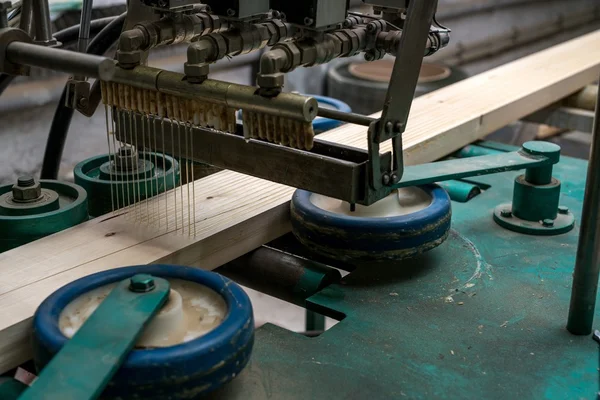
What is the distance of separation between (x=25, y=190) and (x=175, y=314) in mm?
389

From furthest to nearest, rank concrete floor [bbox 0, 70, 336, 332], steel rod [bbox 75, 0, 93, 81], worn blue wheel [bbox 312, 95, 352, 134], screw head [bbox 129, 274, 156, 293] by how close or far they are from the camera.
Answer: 1. concrete floor [bbox 0, 70, 336, 332]
2. worn blue wheel [bbox 312, 95, 352, 134]
3. steel rod [bbox 75, 0, 93, 81]
4. screw head [bbox 129, 274, 156, 293]

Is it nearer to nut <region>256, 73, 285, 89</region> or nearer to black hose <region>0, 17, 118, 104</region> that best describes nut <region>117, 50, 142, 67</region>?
nut <region>256, 73, 285, 89</region>

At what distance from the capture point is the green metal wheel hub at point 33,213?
1003 mm

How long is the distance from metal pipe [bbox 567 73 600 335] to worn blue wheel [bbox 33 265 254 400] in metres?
0.39

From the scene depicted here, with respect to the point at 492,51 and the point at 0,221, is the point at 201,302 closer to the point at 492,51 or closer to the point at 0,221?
the point at 0,221

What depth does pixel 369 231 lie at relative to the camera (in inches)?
38.6

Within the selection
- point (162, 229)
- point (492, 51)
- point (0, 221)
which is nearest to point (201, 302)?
point (162, 229)

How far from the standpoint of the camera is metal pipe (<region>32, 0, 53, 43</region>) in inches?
36.3

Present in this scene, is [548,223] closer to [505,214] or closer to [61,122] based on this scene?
[505,214]

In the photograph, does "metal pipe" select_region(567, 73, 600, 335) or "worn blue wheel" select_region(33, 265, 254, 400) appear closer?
"worn blue wheel" select_region(33, 265, 254, 400)

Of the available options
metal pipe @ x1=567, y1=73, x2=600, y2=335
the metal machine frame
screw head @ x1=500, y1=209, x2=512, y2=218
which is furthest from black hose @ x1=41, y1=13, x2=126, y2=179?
metal pipe @ x1=567, y1=73, x2=600, y2=335

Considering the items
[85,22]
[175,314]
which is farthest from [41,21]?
[175,314]

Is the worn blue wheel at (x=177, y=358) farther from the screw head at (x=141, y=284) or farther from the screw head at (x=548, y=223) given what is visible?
the screw head at (x=548, y=223)

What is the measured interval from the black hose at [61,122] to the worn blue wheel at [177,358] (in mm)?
Answer: 626
